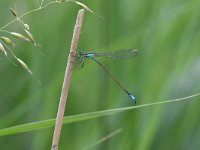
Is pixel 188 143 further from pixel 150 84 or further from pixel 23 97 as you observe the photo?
pixel 23 97

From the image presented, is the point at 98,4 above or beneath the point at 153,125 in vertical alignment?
above

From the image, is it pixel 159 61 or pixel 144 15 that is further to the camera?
pixel 144 15

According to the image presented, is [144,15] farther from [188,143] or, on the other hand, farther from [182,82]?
[188,143]

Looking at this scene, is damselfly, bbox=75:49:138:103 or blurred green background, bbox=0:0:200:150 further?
blurred green background, bbox=0:0:200:150

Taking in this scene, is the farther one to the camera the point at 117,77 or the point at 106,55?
the point at 117,77

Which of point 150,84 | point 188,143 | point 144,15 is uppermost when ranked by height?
point 144,15

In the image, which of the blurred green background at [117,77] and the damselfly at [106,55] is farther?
the blurred green background at [117,77]

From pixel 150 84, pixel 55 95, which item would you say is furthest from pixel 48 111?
pixel 150 84
